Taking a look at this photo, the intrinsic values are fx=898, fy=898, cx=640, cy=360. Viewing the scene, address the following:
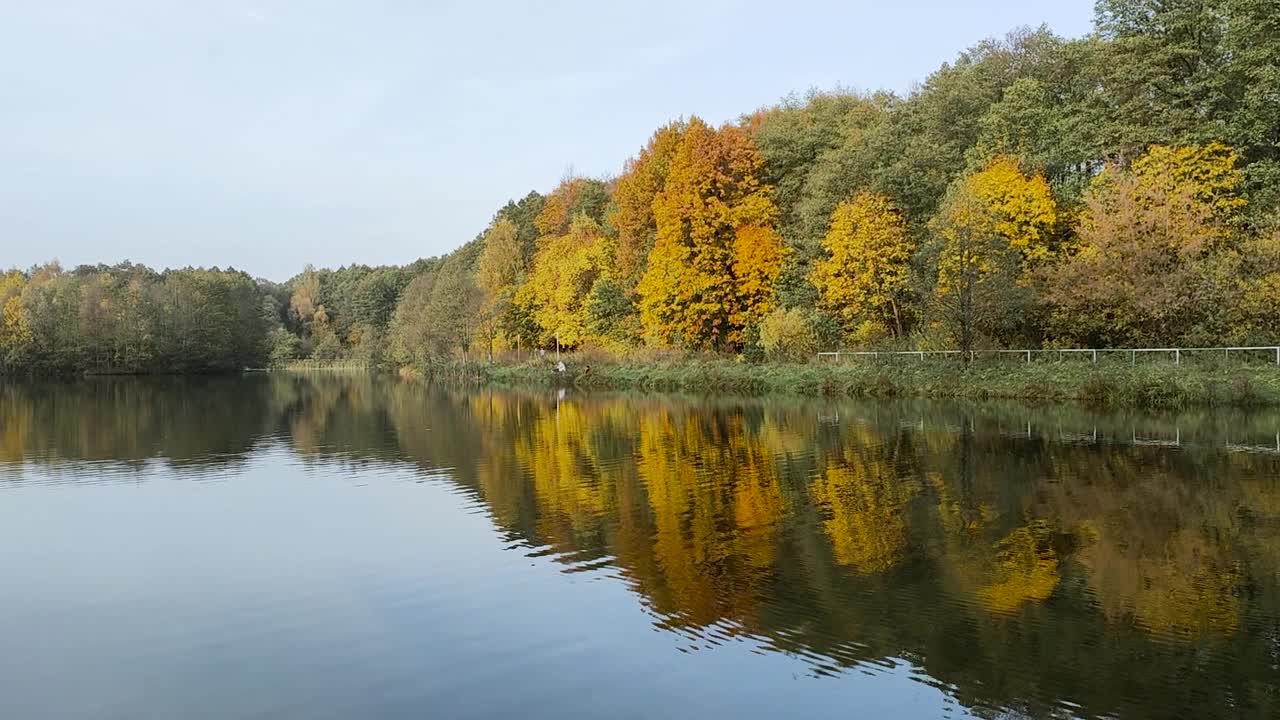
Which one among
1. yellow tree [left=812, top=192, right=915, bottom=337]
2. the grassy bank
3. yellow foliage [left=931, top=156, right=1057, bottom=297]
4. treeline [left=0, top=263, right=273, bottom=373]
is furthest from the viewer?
treeline [left=0, top=263, right=273, bottom=373]

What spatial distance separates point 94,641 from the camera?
865 centimetres

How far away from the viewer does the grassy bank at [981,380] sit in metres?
27.0

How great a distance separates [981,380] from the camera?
3350 cm

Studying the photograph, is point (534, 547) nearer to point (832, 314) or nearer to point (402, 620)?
point (402, 620)

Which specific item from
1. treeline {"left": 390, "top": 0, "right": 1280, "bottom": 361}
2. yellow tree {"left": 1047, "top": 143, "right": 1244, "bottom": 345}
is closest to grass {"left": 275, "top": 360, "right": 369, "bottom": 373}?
treeline {"left": 390, "top": 0, "right": 1280, "bottom": 361}

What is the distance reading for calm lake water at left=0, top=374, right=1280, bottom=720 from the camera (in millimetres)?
6965

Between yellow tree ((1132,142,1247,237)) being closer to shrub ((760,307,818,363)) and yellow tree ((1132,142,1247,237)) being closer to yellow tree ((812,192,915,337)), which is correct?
yellow tree ((812,192,915,337))

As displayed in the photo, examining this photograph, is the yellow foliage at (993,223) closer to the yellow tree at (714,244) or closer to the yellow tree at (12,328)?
the yellow tree at (714,244)

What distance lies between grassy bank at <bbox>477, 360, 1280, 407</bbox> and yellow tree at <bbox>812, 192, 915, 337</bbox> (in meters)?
4.09

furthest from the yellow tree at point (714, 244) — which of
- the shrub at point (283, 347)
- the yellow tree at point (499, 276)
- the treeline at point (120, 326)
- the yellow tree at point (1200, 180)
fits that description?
the shrub at point (283, 347)

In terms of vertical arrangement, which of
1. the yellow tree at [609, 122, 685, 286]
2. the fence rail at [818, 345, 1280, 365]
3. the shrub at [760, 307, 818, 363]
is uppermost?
the yellow tree at [609, 122, 685, 286]

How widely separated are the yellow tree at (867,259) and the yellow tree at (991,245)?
2.75 meters

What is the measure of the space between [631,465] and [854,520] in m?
7.27

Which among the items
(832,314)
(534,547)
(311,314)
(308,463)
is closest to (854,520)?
(534,547)
